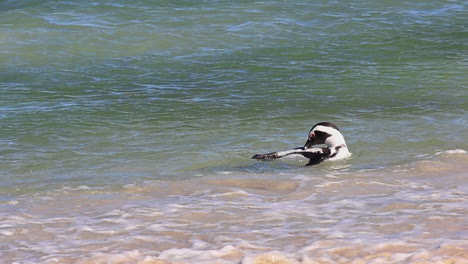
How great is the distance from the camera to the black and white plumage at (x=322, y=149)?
27.3 ft

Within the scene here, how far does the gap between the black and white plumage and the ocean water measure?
132mm

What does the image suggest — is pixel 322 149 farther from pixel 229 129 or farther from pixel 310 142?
pixel 229 129

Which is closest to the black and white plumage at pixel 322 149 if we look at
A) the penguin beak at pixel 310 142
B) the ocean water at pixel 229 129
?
the penguin beak at pixel 310 142

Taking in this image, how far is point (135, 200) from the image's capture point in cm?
710

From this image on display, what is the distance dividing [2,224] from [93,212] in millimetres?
663

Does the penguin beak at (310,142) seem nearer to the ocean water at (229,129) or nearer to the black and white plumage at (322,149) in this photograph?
the black and white plumage at (322,149)

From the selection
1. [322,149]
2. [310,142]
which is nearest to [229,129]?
[310,142]

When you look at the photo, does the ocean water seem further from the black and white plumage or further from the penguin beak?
the penguin beak

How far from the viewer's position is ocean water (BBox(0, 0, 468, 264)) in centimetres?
595

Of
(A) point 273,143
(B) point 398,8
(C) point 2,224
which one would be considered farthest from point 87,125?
(B) point 398,8

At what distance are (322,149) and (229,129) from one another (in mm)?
1679

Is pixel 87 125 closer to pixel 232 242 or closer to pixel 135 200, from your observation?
pixel 135 200

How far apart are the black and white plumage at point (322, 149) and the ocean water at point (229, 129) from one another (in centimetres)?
13

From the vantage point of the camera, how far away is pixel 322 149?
8.48m
